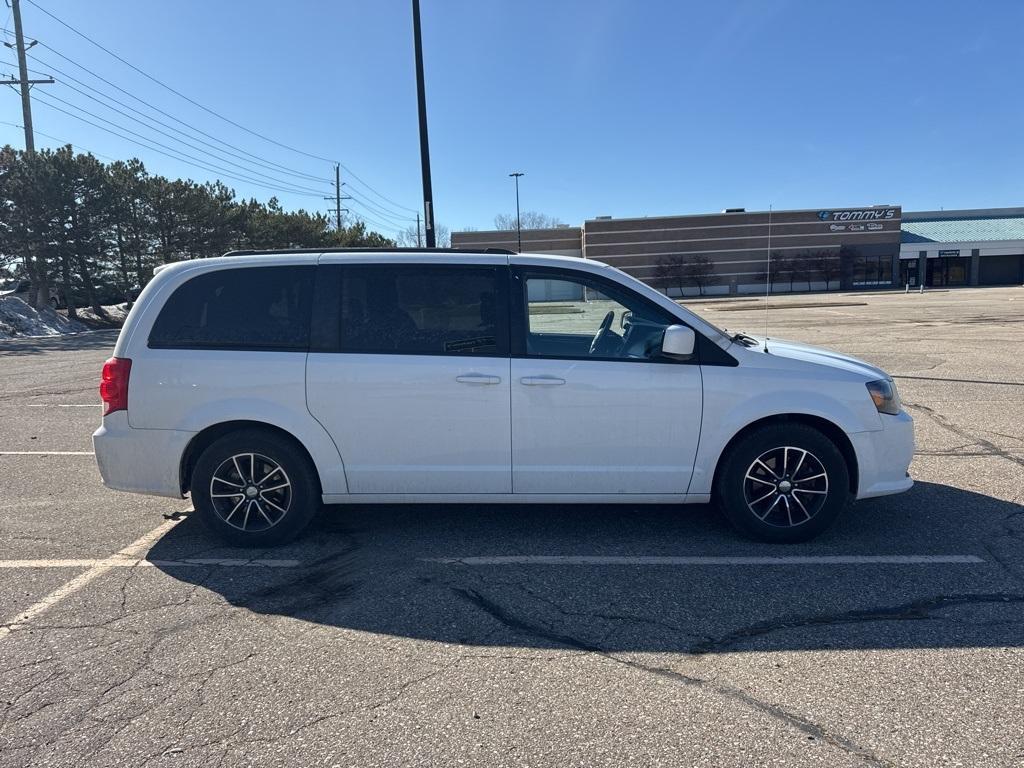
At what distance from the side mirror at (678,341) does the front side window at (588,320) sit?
15cm

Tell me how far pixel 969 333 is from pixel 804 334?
4.21m

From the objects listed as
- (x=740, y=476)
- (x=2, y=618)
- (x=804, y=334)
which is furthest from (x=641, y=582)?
(x=804, y=334)

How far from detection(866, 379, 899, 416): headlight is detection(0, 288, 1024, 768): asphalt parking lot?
880 millimetres

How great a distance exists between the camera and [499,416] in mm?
4262

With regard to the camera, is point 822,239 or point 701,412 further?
point 822,239

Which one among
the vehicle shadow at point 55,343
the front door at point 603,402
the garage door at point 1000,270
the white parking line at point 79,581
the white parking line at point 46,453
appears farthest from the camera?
the garage door at point 1000,270

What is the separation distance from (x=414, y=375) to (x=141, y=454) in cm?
189

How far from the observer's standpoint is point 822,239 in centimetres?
6738

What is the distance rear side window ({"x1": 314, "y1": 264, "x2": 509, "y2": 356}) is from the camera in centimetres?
433

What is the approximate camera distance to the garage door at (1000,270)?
68.3 m

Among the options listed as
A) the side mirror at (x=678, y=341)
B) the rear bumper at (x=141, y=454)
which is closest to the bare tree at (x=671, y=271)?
the side mirror at (x=678, y=341)

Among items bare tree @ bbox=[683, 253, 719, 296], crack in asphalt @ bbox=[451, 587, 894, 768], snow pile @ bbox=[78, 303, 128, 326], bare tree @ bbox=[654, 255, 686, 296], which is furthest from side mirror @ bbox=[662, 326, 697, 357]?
bare tree @ bbox=[683, 253, 719, 296]

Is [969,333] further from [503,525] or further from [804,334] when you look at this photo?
[503,525]

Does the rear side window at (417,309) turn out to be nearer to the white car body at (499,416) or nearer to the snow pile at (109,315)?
the white car body at (499,416)
